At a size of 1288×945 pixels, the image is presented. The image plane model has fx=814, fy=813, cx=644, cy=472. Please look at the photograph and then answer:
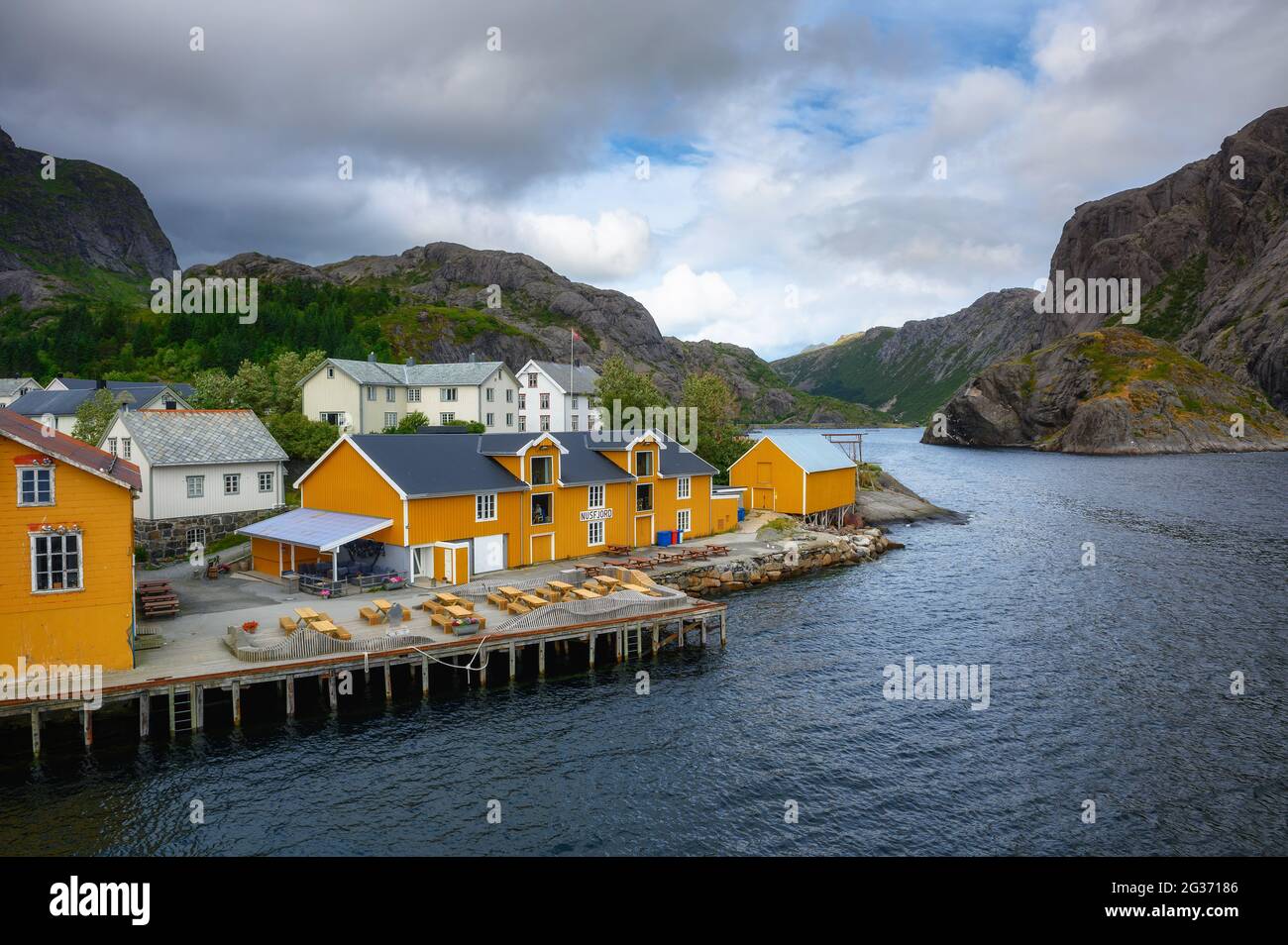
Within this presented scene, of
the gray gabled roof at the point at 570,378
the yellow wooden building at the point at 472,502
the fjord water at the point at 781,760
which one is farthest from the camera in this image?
the gray gabled roof at the point at 570,378

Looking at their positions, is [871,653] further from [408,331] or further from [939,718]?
[408,331]

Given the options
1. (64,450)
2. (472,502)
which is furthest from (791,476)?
(64,450)

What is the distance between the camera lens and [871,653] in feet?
129

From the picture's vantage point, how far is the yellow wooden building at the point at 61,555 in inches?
1065

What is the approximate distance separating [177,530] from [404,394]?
40.8 meters

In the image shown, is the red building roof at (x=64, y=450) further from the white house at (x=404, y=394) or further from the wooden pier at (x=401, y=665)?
the white house at (x=404, y=394)

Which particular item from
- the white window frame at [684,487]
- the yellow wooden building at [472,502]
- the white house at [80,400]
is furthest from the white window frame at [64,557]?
the white house at [80,400]

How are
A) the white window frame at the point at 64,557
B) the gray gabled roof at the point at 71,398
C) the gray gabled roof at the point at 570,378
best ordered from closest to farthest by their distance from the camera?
1. the white window frame at the point at 64,557
2. the gray gabled roof at the point at 71,398
3. the gray gabled roof at the point at 570,378

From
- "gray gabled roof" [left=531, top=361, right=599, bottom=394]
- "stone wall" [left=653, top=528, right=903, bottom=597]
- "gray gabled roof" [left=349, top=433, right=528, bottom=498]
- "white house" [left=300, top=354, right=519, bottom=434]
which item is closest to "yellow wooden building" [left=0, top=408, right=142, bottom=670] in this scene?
"gray gabled roof" [left=349, top=433, right=528, bottom=498]

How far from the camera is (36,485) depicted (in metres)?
27.4

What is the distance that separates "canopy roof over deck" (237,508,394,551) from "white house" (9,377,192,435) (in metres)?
36.0

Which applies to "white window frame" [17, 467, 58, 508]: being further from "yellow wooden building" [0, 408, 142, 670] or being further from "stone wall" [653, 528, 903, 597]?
"stone wall" [653, 528, 903, 597]

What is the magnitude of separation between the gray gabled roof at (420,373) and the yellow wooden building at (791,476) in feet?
102
